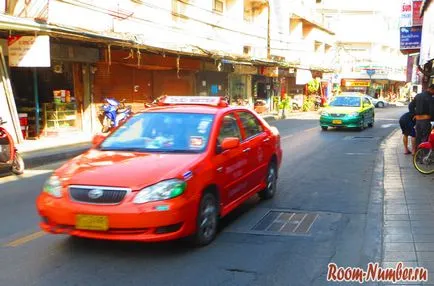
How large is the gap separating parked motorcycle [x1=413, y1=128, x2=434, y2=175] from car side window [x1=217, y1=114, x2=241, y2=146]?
15.8 ft

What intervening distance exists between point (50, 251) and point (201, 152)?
1899mm

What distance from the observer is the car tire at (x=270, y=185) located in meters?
8.09

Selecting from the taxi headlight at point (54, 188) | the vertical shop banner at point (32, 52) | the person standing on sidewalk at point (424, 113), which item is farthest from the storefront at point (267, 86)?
the taxi headlight at point (54, 188)

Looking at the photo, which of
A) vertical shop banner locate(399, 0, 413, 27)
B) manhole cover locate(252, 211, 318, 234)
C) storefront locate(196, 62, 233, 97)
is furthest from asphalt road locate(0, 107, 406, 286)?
storefront locate(196, 62, 233, 97)

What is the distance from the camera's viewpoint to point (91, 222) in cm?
500

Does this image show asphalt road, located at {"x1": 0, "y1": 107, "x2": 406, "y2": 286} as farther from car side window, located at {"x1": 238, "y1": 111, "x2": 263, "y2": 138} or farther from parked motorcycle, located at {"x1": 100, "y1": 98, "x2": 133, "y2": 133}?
parked motorcycle, located at {"x1": 100, "y1": 98, "x2": 133, "y2": 133}

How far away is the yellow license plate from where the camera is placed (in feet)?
16.3

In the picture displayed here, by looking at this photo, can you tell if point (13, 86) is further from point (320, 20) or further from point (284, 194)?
point (320, 20)

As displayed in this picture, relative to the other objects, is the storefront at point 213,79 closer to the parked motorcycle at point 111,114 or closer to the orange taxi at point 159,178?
the parked motorcycle at point 111,114

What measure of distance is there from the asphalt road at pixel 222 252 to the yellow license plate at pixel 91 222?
354mm

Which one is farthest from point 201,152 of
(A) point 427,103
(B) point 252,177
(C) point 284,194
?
(A) point 427,103

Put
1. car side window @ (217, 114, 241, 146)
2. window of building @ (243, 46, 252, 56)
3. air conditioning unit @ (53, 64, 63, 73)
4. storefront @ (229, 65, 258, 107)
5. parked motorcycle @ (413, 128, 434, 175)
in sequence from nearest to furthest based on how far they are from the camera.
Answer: car side window @ (217, 114, 241, 146) → parked motorcycle @ (413, 128, 434, 175) → air conditioning unit @ (53, 64, 63, 73) → storefront @ (229, 65, 258, 107) → window of building @ (243, 46, 252, 56)

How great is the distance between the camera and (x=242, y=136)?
23.3 feet

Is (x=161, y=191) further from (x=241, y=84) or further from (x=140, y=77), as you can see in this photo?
(x=241, y=84)
